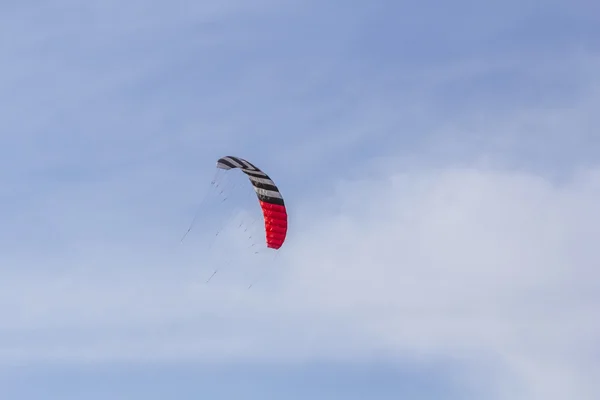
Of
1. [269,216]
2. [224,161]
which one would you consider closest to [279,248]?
[269,216]

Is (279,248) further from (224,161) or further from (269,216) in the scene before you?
(224,161)

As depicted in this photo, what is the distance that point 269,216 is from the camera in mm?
90688

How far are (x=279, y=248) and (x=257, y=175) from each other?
6.04m

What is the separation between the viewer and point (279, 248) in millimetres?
90750

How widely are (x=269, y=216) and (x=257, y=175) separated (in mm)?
3386

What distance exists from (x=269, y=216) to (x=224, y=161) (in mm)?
6149

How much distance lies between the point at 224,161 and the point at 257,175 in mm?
3721

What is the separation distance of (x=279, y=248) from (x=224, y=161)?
8497mm

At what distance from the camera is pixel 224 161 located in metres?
87.8

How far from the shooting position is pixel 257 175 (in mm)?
90438

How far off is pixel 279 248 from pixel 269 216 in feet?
8.72
